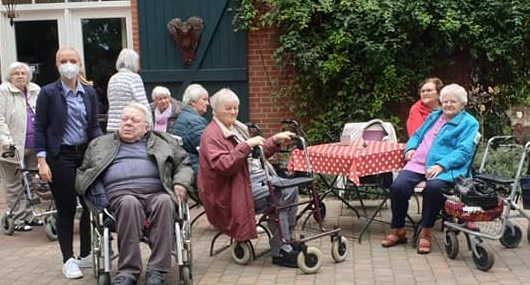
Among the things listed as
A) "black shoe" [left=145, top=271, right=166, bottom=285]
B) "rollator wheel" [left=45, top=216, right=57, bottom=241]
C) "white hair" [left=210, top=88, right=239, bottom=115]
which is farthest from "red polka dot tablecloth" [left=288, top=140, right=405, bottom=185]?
"rollator wheel" [left=45, top=216, right=57, bottom=241]

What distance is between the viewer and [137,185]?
4.41 meters

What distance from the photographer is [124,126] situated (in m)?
4.49

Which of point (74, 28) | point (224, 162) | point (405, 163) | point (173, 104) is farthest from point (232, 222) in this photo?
point (74, 28)

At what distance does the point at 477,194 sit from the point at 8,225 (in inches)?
163

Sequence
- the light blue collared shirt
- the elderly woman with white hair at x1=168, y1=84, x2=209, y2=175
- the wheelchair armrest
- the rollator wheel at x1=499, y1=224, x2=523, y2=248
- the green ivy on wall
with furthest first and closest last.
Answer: the green ivy on wall
the elderly woman with white hair at x1=168, y1=84, x2=209, y2=175
the rollator wheel at x1=499, y1=224, x2=523, y2=248
the light blue collared shirt
the wheelchair armrest

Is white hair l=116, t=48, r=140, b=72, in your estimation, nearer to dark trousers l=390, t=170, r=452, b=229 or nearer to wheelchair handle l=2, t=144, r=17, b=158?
wheelchair handle l=2, t=144, r=17, b=158

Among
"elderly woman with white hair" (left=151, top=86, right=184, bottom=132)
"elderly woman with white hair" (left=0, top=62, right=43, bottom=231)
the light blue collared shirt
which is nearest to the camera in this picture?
the light blue collared shirt

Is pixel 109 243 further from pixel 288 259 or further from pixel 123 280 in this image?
pixel 288 259

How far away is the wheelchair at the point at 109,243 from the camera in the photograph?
4121 millimetres

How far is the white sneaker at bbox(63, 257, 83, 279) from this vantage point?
4.64 m

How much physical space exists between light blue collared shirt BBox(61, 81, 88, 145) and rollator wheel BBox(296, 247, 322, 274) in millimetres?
1775

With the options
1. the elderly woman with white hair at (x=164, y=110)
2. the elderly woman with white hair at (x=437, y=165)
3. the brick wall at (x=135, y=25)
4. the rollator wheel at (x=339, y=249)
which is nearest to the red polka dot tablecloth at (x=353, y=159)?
the elderly woman with white hair at (x=437, y=165)

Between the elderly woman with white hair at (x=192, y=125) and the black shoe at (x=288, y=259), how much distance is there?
1.25 meters

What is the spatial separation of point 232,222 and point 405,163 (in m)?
1.65
